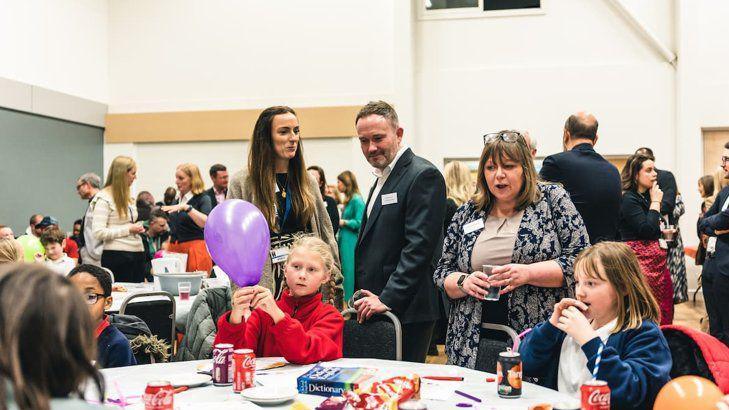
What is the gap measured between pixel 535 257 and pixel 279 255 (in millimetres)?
1108

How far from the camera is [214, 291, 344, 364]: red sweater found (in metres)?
2.31

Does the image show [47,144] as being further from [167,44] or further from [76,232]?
[167,44]

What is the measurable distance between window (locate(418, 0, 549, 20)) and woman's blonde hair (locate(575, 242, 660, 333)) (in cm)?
800

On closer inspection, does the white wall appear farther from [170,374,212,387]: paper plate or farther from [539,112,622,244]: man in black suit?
[170,374,212,387]: paper plate

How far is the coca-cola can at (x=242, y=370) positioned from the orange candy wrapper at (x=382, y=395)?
0.39 m

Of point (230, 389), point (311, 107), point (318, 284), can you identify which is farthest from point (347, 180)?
point (230, 389)

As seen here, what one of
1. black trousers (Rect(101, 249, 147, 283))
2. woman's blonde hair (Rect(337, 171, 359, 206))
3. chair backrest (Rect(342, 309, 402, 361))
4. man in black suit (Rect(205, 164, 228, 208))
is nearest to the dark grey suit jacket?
chair backrest (Rect(342, 309, 402, 361))

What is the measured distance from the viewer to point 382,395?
1.67 meters

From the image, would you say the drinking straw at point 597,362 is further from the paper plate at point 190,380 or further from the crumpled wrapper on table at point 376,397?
the paper plate at point 190,380

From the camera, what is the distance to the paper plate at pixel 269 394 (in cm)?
183

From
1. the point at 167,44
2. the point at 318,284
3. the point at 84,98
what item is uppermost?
the point at 167,44

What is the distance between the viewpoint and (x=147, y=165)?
33.4ft

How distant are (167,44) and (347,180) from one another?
169 inches

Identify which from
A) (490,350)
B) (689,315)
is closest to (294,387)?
(490,350)
